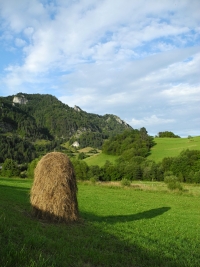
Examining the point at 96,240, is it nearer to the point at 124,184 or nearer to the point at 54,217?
the point at 54,217

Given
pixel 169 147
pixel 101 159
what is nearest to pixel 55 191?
pixel 101 159

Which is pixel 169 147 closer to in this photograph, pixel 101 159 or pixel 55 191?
pixel 101 159

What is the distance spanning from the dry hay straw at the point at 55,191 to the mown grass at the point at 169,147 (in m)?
84.0

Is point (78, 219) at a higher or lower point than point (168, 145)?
lower

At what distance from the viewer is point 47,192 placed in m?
11.9

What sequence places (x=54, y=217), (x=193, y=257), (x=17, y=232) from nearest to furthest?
(x=17, y=232)
(x=193, y=257)
(x=54, y=217)

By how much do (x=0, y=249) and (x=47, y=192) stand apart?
20.0 ft

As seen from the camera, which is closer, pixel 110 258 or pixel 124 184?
pixel 110 258

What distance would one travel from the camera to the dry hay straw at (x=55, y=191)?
11.9 metres

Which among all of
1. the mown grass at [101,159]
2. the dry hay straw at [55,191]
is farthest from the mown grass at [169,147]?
the dry hay straw at [55,191]

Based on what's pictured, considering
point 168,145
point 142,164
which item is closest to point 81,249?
point 142,164

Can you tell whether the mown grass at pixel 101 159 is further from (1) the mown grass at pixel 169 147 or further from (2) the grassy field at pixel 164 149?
(1) the mown grass at pixel 169 147

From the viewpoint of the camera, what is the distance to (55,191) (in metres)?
11.9

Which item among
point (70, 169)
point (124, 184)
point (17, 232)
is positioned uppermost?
point (70, 169)
